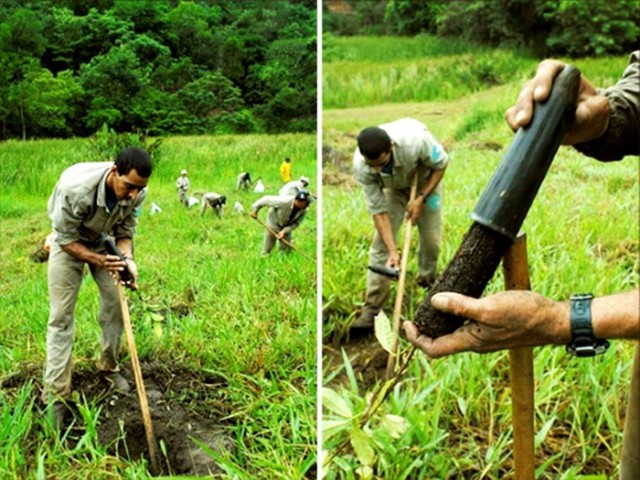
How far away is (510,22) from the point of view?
29.8ft

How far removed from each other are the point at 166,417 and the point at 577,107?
141cm

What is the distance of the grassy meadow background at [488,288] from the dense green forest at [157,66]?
91 cm

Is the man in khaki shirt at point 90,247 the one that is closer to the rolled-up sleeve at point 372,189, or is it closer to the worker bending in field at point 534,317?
the worker bending in field at point 534,317

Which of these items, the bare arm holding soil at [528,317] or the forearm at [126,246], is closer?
the bare arm holding soil at [528,317]

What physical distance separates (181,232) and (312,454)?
2.45ft

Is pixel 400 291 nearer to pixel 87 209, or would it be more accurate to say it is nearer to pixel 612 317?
pixel 87 209

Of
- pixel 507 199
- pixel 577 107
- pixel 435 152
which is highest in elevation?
pixel 577 107

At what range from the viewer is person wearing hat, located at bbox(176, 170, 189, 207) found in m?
2.42

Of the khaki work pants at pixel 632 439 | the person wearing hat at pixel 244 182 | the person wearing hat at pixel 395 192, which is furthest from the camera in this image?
the person wearing hat at pixel 395 192

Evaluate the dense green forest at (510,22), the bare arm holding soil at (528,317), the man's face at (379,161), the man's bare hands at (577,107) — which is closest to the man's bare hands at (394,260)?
the man's face at (379,161)

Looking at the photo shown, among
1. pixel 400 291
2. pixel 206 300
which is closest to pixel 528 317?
pixel 206 300

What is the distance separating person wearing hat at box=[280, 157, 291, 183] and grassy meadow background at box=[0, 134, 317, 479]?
2 cm

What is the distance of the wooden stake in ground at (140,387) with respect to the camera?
234 centimetres

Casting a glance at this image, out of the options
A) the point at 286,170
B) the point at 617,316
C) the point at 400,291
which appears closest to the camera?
the point at 617,316
